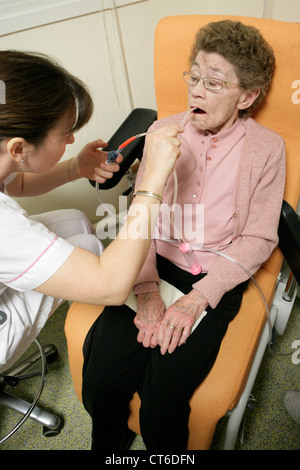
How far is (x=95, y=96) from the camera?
174 cm

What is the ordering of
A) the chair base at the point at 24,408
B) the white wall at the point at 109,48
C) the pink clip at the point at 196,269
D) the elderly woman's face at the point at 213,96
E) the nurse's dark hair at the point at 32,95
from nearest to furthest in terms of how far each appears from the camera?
the nurse's dark hair at the point at 32,95 < the elderly woman's face at the point at 213,96 < the pink clip at the point at 196,269 < the chair base at the point at 24,408 < the white wall at the point at 109,48

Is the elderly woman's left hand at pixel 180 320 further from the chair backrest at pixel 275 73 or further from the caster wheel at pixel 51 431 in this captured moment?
the caster wheel at pixel 51 431

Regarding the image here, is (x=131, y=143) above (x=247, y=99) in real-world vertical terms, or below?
below

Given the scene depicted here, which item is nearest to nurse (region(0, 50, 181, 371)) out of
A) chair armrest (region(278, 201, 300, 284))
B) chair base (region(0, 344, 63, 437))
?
chair armrest (region(278, 201, 300, 284))

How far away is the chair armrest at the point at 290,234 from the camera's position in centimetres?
110

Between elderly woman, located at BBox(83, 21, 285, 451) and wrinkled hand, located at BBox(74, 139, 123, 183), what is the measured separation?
231mm

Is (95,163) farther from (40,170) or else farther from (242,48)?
(242,48)

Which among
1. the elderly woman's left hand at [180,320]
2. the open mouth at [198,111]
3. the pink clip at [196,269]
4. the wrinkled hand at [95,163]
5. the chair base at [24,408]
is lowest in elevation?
the chair base at [24,408]

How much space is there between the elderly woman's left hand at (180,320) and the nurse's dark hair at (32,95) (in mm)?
623

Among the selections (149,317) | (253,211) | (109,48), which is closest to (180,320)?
(149,317)

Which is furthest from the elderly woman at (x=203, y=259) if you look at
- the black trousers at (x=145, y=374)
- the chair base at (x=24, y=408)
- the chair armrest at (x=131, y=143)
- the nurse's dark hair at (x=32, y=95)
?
the nurse's dark hair at (x=32, y=95)

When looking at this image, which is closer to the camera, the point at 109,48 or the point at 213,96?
the point at 213,96

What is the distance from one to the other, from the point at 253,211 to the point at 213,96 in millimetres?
393

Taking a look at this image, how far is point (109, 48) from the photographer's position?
163cm
